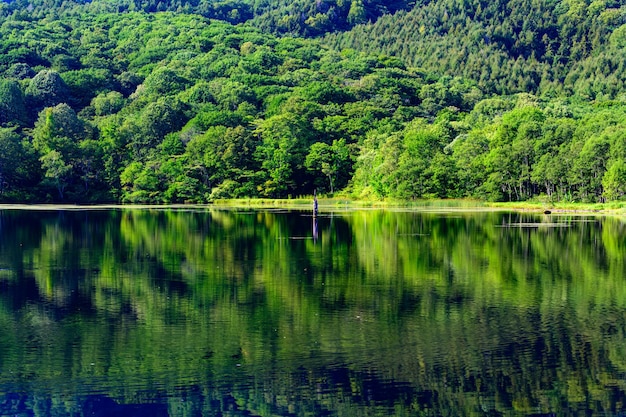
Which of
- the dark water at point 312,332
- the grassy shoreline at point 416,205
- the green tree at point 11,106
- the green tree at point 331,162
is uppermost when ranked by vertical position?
the green tree at point 11,106

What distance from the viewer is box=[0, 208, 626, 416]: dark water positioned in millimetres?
13852

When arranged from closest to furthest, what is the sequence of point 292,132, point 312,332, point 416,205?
1. point 312,332
2. point 416,205
3. point 292,132

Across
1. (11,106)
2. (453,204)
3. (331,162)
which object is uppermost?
(11,106)

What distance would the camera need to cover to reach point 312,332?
18297 millimetres

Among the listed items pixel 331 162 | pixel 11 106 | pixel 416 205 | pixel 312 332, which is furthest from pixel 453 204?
pixel 11 106

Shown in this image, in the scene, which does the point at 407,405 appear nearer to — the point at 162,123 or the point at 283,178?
the point at 283,178

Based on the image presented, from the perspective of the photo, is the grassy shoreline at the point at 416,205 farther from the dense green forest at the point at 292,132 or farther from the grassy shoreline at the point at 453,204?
the dense green forest at the point at 292,132

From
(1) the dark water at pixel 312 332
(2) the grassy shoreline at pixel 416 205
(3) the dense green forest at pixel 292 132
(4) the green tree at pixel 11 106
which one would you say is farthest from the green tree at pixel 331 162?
(1) the dark water at pixel 312 332

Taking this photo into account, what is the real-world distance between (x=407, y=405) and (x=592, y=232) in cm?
3504

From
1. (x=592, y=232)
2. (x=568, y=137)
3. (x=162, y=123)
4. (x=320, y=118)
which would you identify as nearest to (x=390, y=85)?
(x=320, y=118)

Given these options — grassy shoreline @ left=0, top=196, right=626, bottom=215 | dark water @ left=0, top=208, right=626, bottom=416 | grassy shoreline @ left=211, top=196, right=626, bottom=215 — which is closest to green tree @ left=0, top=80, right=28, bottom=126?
grassy shoreline @ left=0, top=196, right=626, bottom=215

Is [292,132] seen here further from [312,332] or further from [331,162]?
[312,332]

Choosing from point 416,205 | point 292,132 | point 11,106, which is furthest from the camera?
point 11,106

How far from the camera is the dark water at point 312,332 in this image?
545 inches
